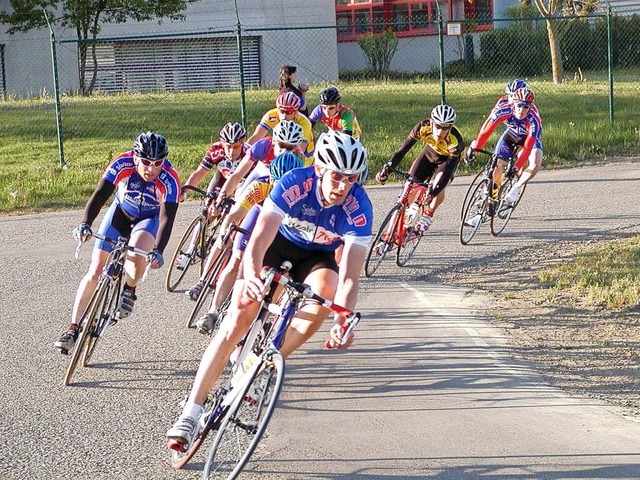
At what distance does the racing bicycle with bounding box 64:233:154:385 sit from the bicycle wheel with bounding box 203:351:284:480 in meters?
2.12

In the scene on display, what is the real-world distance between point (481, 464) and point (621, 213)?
31.8ft

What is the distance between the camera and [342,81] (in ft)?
120

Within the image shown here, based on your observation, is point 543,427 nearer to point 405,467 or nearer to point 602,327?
point 405,467

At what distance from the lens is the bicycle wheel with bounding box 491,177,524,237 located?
1344cm

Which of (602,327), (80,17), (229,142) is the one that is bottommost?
(602,327)

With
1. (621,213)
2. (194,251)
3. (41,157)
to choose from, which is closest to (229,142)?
(194,251)

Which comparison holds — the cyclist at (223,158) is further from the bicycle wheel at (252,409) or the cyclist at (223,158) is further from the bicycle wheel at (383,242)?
the bicycle wheel at (252,409)

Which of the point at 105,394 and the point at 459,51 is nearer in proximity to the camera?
the point at 105,394

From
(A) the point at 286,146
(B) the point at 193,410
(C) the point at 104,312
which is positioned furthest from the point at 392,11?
(B) the point at 193,410

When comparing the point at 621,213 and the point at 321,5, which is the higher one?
the point at 321,5

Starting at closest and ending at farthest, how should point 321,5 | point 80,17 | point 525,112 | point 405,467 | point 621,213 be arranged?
point 405,467
point 525,112
point 621,213
point 80,17
point 321,5

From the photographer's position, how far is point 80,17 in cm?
3534

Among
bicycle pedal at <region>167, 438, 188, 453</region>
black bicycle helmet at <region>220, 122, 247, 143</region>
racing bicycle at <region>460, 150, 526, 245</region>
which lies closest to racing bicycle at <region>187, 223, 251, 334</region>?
black bicycle helmet at <region>220, 122, 247, 143</region>

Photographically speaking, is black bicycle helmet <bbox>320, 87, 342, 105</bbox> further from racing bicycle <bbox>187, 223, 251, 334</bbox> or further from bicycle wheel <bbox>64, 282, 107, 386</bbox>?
bicycle wheel <bbox>64, 282, 107, 386</bbox>
